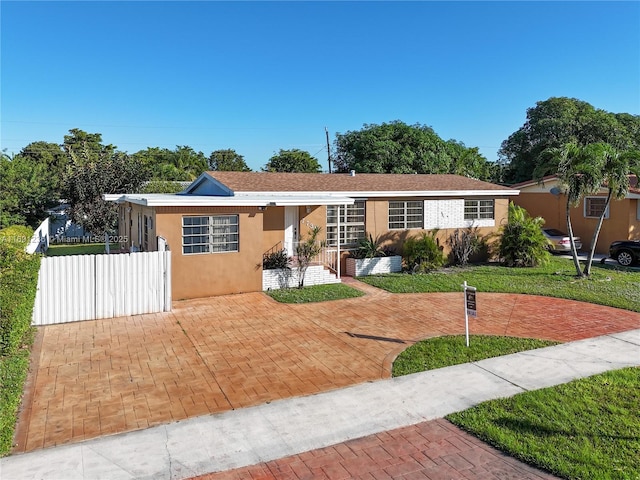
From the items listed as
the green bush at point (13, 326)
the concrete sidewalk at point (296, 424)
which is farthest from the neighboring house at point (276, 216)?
the concrete sidewalk at point (296, 424)

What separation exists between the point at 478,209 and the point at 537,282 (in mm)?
4974

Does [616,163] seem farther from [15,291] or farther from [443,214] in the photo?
[15,291]

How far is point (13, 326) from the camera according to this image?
6.82m

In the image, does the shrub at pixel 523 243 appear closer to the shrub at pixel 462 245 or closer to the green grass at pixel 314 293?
the shrub at pixel 462 245

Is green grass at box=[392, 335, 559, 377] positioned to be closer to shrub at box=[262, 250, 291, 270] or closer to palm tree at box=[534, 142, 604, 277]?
shrub at box=[262, 250, 291, 270]

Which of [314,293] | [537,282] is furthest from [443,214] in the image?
[314,293]

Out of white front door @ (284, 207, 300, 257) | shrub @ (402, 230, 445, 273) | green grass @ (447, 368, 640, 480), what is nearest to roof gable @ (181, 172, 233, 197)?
white front door @ (284, 207, 300, 257)

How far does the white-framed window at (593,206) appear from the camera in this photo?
22031mm

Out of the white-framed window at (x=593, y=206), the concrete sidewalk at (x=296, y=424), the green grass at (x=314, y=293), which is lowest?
the concrete sidewalk at (x=296, y=424)

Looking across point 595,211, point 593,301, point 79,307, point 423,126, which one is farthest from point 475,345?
point 423,126

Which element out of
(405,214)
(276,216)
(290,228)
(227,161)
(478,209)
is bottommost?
(290,228)

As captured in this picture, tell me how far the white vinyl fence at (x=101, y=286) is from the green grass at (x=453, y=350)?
6.18 m

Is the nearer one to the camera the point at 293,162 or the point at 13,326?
the point at 13,326

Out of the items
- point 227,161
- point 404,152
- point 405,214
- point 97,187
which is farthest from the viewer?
point 227,161
